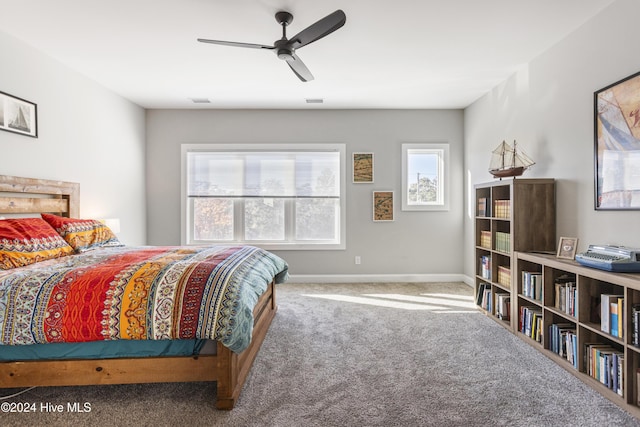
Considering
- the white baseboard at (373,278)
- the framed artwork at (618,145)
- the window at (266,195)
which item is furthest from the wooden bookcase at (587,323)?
the window at (266,195)

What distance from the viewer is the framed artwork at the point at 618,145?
213 cm

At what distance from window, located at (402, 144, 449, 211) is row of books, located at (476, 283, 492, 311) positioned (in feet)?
5.09

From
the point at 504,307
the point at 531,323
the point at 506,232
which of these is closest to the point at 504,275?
the point at 504,307

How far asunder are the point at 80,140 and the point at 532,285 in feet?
16.0

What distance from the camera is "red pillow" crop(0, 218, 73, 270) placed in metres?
2.21

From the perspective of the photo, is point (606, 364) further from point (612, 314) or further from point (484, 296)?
point (484, 296)

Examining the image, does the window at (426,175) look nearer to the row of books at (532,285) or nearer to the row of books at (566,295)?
the row of books at (532,285)

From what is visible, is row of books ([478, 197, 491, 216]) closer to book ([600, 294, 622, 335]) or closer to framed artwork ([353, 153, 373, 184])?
book ([600, 294, 622, 335])

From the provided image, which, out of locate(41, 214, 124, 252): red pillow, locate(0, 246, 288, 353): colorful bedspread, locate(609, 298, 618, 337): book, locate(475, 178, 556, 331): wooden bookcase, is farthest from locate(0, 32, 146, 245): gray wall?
locate(609, 298, 618, 337): book

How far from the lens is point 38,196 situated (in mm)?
3117

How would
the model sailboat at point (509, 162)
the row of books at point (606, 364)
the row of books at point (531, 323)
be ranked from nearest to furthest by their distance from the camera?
the row of books at point (606, 364) → the row of books at point (531, 323) → the model sailboat at point (509, 162)

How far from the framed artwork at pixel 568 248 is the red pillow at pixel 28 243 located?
4084 millimetres

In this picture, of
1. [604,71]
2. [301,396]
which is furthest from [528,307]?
[301,396]

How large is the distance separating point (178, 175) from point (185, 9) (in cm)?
288
